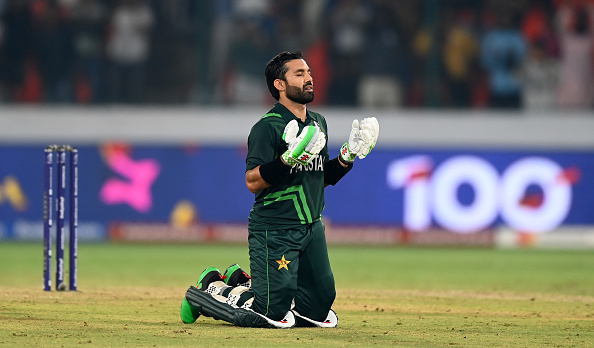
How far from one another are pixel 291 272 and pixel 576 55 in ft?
45.2

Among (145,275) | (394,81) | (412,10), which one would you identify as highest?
(412,10)

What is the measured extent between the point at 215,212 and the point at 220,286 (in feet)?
36.9

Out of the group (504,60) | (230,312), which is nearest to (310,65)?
(504,60)

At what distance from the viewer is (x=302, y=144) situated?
22.8ft

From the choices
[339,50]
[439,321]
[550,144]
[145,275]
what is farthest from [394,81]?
[439,321]

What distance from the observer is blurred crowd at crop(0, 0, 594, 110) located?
1961 centimetres

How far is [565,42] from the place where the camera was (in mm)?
19656

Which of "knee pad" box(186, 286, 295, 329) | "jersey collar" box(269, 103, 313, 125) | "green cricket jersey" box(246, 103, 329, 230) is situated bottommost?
"knee pad" box(186, 286, 295, 329)

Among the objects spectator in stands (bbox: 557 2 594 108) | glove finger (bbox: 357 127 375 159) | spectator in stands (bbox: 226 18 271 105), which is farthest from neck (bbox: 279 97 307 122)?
spectator in stands (bbox: 557 2 594 108)

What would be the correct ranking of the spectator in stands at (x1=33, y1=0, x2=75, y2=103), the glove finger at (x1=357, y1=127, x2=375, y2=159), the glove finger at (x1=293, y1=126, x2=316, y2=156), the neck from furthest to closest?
the spectator in stands at (x1=33, y1=0, x2=75, y2=103)
the neck
the glove finger at (x1=357, y1=127, x2=375, y2=159)
the glove finger at (x1=293, y1=126, x2=316, y2=156)

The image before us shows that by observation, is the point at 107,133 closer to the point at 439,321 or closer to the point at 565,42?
the point at 565,42

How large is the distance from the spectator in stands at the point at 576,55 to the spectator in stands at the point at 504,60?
0.78 meters

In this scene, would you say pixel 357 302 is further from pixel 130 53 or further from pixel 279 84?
pixel 130 53

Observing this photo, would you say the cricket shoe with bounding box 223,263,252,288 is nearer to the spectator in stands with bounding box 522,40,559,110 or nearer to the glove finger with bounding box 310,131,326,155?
the glove finger with bounding box 310,131,326,155
